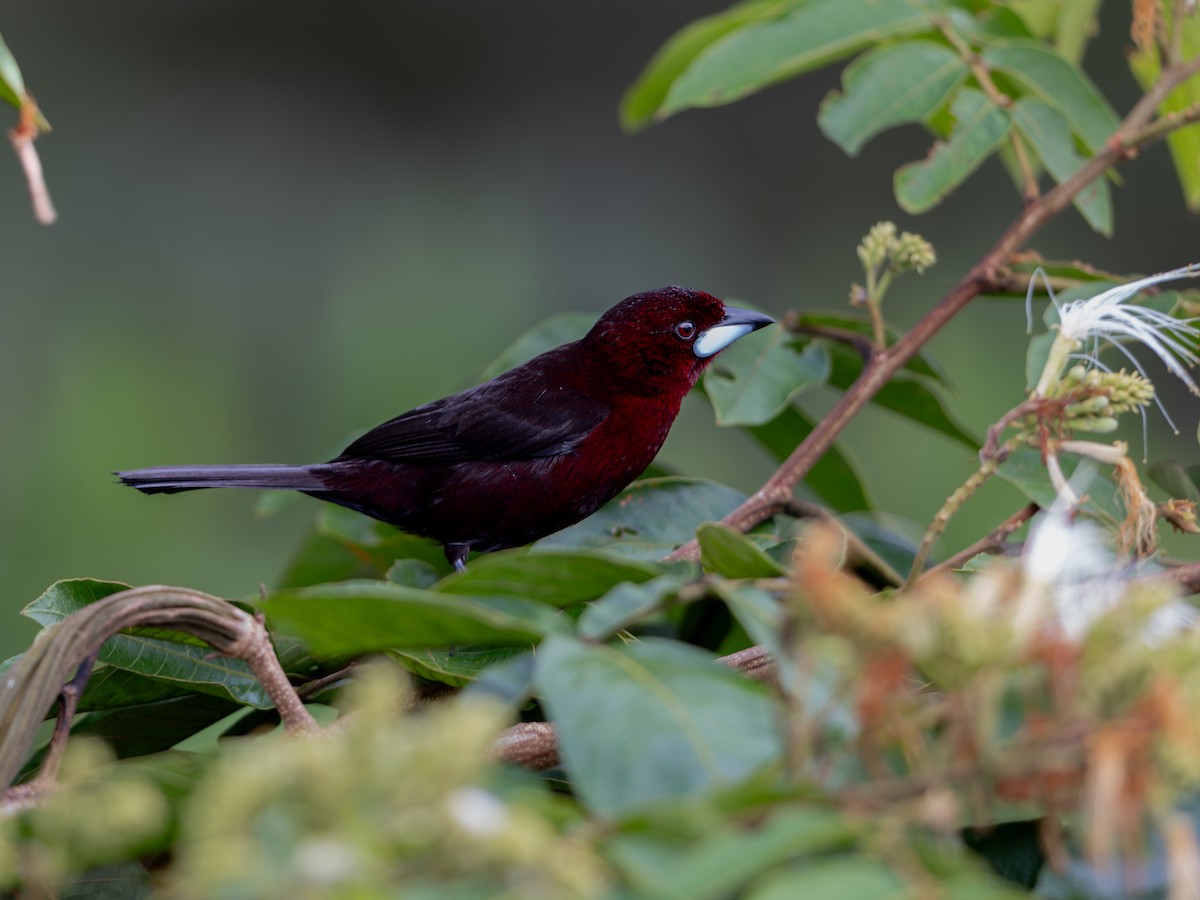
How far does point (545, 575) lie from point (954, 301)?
131 centimetres

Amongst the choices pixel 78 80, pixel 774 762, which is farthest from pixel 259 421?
pixel 774 762

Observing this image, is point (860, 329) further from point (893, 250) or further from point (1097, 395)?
point (1097, 395)

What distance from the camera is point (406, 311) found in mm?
6348

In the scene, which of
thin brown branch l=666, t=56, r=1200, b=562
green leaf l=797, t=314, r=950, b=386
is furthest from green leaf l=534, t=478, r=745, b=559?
green leaf l=797, t=314, r=950, b=386

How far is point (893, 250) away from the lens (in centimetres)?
223

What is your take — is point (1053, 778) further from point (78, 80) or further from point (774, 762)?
point (78, 80)

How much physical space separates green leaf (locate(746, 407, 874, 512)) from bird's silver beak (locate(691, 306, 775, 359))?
0.29 meters

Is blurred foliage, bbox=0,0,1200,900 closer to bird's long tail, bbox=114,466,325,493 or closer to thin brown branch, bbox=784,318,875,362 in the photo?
thin brown branch, bbox=784,318,875,362

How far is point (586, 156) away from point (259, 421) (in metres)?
2.43

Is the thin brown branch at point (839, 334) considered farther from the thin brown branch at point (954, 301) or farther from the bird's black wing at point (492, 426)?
the bird's black wing at point (492, 426)

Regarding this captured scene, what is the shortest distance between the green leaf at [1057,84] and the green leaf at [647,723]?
1.83m

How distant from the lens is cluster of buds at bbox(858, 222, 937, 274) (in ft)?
7.20

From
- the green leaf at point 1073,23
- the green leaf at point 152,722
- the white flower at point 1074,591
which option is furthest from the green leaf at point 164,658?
the green leaf at point 1073,23

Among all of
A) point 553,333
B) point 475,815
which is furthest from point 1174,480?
point 475,815
